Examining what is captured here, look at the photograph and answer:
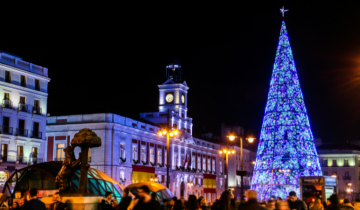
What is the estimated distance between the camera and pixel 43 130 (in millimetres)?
48688

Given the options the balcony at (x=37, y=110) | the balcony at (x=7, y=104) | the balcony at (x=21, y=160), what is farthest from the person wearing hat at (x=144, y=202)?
the balcony at (x=37, y=110)

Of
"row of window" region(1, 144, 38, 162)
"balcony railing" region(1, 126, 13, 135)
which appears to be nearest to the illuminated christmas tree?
"row of window" region(1, 144, 38, 162)

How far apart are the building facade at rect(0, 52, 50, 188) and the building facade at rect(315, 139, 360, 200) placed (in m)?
72.6

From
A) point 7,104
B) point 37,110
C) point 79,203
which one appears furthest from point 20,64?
point 79,203

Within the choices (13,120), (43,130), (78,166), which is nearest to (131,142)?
(43,130)

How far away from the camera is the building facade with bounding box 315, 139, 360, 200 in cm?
10431

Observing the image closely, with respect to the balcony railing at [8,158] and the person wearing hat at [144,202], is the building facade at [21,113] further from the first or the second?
the person wearing hat at [144,202]

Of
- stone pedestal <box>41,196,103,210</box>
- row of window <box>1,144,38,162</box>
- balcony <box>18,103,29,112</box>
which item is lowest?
stone pedestal <box>41,196,103,210</box>

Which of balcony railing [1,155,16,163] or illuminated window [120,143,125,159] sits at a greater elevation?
illuminated window [120,143,125,159]

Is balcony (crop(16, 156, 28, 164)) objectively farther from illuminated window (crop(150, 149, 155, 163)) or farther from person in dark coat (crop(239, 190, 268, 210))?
person in dark coat (crop(239, 190, 268, 210))

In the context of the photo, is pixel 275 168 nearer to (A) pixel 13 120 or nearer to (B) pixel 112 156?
(B) pixel 112 156

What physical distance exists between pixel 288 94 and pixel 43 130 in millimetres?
24064

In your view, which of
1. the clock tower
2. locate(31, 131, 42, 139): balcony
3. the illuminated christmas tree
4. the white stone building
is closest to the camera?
the illuminated christmas tree

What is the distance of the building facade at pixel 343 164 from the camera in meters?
104
